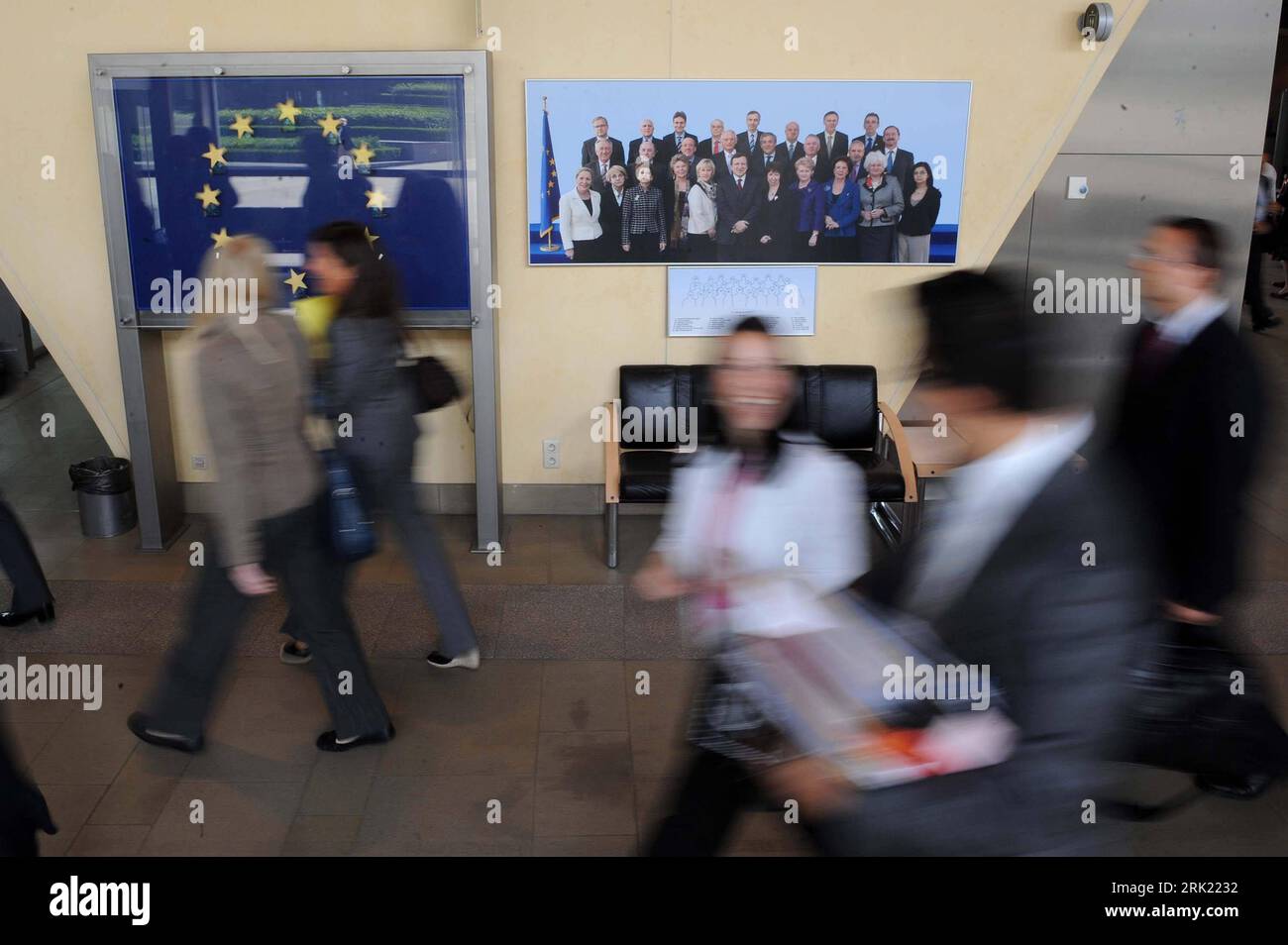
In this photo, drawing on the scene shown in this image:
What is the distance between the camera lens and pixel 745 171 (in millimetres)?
5953

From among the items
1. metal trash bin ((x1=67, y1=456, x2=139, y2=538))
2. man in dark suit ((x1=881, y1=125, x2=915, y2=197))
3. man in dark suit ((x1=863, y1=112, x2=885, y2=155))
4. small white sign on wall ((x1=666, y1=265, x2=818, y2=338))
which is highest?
man in dark suit ((x1=863, y1=112, x2=885, y2=155))

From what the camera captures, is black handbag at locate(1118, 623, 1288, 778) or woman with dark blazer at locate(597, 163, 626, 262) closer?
black handbag at locate(1118, 623, 1288, 778)

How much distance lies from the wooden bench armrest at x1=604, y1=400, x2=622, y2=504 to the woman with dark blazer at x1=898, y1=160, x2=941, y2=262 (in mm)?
1759

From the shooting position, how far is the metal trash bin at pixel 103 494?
6113mm

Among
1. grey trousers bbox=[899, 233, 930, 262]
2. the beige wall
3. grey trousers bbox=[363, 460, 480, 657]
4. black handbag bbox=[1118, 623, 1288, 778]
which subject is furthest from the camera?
grey trousers bbox=[899, 233, 930, 262]

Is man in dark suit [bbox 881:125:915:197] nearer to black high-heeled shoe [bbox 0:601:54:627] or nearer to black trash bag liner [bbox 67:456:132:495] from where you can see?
black trash bag liner [bbox 67:456:132:495]

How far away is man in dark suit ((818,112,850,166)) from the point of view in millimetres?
5895

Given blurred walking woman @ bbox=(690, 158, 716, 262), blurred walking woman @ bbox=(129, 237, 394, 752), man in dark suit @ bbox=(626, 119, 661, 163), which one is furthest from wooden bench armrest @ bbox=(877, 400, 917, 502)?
blurred walking woman @ bbox=(129, 237, 394, 752)

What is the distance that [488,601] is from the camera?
17.9 feet

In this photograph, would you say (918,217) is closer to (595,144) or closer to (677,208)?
(677,208)

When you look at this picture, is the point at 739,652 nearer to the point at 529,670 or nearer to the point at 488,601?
the point at 529,670

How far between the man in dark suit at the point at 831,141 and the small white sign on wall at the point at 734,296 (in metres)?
0.59

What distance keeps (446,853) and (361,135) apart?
3598 millimetres
